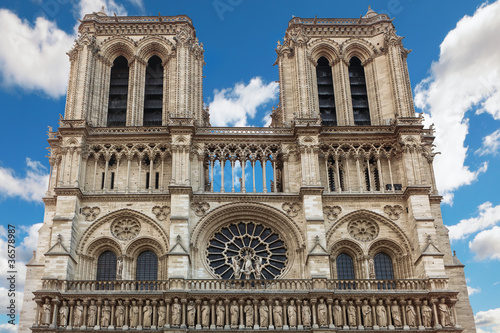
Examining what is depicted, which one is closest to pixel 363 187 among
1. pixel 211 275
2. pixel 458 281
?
pixel 458 281

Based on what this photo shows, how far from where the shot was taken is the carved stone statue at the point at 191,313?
29.4 meters

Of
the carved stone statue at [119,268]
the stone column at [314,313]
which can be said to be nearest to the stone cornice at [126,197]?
the carved stone statue at [119,268]

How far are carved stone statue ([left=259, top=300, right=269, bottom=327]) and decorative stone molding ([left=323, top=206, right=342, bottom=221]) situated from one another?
6.49m

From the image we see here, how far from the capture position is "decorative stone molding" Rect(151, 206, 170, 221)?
3328 cm

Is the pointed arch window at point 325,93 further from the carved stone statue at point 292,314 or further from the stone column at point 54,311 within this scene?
the stone column at point 54,311

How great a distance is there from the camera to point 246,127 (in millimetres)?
36125

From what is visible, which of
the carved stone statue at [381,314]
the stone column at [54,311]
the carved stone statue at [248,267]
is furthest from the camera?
the carved stone statue at [248,267]

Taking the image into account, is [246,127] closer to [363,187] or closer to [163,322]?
[363,187]

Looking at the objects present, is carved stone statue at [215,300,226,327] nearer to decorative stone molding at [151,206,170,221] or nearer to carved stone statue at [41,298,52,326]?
decorative stone molding at [151,206,170,221]

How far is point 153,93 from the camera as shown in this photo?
39156 millimetres

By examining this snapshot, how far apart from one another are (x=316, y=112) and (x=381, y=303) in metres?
12.6

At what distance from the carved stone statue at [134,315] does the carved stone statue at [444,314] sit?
14.7m

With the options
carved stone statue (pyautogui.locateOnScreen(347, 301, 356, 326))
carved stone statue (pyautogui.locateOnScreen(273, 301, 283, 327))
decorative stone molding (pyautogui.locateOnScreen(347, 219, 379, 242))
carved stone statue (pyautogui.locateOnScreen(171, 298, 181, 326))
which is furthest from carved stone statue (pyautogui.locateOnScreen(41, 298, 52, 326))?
decorative stone molding (pyautogui.locateOnScreen(347, 219, 379, 242))

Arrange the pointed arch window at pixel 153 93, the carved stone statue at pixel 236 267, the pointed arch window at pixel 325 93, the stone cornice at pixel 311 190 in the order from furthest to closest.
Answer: the pointed arch window at pixel 325 93, the pointed arch window at pixel 153 93, the stone cornice at pixel 311 190, the carved stone statue at pixel 236 267
